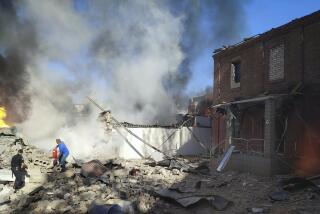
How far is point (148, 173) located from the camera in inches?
514

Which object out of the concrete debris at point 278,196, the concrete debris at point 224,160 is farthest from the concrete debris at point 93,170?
the concrete debris at point 278,196

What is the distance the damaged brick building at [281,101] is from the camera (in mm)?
12804

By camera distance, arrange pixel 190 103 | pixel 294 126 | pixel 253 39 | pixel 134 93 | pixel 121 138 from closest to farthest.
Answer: pixel 294 126 < pixel 253 39 < pixel 121 138 < pixel 134 93 < pixel 190 103

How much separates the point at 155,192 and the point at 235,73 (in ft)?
39.3

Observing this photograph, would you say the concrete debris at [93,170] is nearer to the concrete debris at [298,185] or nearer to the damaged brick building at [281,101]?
the damaged brick building at [281,101]

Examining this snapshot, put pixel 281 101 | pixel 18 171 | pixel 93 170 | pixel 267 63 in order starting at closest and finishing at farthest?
pixel 18 171 → pixel 93 170 → pixel 281 101 → pixel 267 63

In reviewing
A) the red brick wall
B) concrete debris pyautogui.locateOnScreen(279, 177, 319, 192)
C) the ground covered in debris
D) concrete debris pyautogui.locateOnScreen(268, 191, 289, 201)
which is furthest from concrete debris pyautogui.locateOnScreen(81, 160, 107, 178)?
the red brick wall

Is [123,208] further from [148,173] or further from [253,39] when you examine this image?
[253,39]

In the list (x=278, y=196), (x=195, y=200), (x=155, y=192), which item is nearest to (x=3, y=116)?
(x=155, y=192)

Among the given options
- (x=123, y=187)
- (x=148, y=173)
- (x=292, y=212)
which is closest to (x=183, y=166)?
(x=148, y=173)

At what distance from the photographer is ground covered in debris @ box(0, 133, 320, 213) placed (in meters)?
7.93

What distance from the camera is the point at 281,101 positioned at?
540 inches

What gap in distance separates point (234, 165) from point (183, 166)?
7.71ft

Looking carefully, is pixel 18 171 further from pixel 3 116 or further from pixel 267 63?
pixel 267 63
